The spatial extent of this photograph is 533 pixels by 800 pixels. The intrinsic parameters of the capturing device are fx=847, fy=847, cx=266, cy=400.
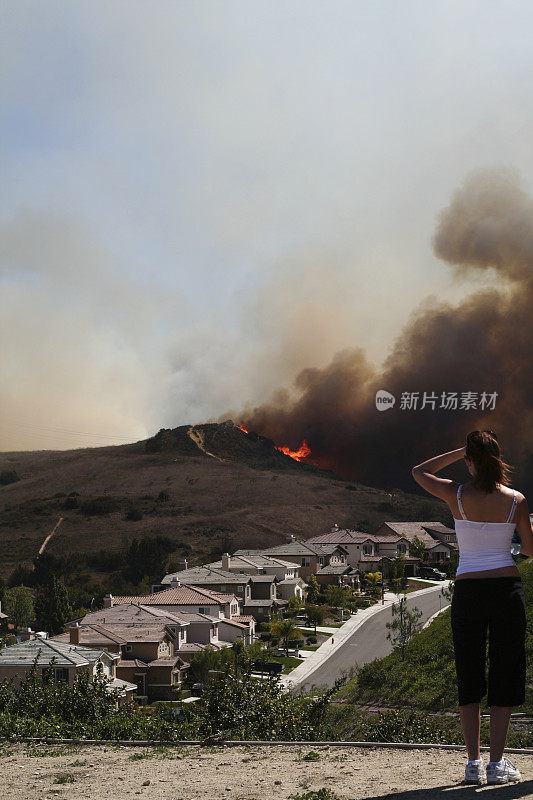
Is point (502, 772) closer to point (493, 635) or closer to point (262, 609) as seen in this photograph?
point (493, 635)

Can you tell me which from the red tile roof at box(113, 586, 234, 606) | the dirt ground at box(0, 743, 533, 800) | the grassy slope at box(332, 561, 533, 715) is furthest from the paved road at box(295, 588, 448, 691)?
the dirt ground at box(0, 743, 533, 800)

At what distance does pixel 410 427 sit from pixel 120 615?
13472 centimetres

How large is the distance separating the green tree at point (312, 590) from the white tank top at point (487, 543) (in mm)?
73735

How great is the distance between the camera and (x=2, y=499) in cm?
19738

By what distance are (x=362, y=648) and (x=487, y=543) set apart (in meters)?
46.7

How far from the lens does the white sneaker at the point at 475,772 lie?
6.45 metres

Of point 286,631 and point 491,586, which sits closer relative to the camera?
point 491,586

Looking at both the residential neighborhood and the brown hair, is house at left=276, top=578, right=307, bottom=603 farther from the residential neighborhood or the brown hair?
the brown hair

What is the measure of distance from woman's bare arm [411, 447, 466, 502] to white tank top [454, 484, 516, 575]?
0.47ft

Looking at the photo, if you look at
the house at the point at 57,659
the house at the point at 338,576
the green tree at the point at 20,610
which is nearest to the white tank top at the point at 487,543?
the house at the point at 57,659

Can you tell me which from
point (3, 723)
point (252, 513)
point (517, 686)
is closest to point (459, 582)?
point (517, 686)

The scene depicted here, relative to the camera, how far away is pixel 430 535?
384ft

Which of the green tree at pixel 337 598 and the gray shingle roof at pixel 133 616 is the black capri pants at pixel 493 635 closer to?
the gray shingle roof at pixel 133 616

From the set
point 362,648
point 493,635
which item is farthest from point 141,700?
point 493,635
